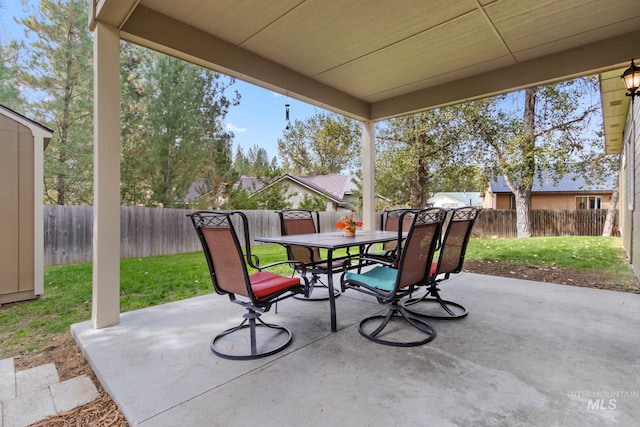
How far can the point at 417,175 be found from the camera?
10953 mm

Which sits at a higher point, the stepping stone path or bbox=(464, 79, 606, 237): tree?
bbox=(464, 79, 606, 237): tree

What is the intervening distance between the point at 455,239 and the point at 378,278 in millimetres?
832

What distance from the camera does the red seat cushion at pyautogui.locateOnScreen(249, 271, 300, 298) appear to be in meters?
2.15

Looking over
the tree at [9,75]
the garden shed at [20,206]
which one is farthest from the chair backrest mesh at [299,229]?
the tree at [9,75]

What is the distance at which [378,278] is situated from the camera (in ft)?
8.80

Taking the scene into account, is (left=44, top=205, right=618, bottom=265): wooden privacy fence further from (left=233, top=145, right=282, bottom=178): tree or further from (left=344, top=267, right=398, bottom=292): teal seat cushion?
(left=344, top=267, right=398, bottom=292): teal seat cushion

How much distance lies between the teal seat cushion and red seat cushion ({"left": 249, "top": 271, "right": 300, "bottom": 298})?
0.51 metres

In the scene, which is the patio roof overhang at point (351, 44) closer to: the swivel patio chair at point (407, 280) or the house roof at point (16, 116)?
the house roof at point (16, 116)

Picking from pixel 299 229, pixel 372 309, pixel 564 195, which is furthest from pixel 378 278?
pixel 564 195

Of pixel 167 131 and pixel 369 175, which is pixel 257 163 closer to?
pixel 167 131

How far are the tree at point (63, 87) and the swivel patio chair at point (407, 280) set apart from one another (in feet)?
23.7

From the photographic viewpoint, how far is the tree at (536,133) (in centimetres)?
884

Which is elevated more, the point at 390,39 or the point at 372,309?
the point at 390,39

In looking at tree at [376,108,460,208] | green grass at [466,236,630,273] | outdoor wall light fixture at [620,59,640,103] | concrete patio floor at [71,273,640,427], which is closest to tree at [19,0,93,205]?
concrete patio floor at [71,273,640,427]
